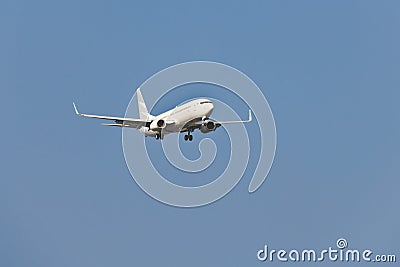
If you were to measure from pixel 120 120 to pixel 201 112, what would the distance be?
24.6ft

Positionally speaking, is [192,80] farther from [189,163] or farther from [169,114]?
[169,114]

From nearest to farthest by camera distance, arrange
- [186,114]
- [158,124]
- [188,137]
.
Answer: [186,114], [188,137], [158,124]

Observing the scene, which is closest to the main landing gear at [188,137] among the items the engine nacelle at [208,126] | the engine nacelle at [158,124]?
the engine nacelle at [208,126]

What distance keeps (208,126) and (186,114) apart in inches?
80.9

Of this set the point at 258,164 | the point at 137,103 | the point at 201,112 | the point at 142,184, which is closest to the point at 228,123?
the point at 201,112

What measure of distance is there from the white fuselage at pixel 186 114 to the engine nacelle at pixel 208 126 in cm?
56

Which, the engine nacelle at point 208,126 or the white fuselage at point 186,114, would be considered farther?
the white fuselage at point 186,114

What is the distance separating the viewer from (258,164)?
2057 inches

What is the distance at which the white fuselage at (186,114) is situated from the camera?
185 ft

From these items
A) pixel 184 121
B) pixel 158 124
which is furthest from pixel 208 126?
pixel 158 124

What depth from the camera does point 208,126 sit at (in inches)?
2212

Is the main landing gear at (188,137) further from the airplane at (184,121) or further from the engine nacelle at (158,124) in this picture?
the engine nacelle at (158,124)

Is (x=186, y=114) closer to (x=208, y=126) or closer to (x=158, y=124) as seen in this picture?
(x=208, y=126)

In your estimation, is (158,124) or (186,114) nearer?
(186,114)
